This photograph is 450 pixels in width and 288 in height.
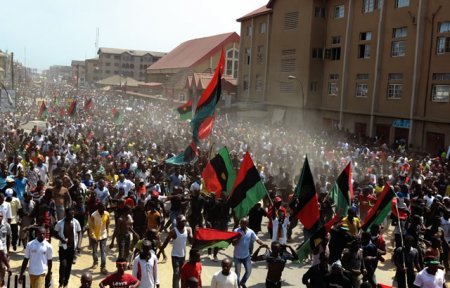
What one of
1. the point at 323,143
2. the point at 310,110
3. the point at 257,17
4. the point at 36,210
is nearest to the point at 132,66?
the point at 257,17

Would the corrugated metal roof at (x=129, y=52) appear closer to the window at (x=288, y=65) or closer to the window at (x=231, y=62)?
the window at (x=231, y=62)

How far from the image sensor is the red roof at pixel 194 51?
68.6 metres

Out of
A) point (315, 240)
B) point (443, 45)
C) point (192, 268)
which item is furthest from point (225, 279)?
point (443, 45)

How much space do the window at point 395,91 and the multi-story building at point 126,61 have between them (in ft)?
359

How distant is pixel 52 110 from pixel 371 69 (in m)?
27.7

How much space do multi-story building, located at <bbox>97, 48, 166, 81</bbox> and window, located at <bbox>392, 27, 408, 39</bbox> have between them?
10935cm

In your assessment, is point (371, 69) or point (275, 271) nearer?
point (275, 271)

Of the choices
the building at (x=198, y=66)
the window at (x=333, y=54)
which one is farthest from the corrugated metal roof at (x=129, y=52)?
the window at (x=333, y=54)

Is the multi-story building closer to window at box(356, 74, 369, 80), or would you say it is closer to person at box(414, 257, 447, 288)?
window at box(356, 74, 369, 80)

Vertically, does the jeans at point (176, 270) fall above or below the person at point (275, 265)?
below

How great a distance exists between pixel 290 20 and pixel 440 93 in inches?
700

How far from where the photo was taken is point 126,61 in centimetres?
14175

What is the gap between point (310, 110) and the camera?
41.9 metres

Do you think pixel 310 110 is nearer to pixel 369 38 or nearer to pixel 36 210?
pixel 369 38
